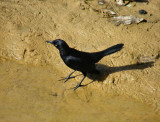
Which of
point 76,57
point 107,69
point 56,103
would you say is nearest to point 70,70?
point 76,57

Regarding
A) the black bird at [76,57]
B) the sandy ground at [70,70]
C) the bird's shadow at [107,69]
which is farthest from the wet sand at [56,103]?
the black bird at [76,57]

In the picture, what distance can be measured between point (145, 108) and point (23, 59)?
3.28 metres

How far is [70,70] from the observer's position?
18.7 feet

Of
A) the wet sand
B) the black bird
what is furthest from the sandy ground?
the black bird

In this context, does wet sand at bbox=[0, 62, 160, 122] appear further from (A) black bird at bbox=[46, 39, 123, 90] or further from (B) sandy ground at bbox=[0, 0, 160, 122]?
(A) black bird at bbox=[46, 39, 123, 90]

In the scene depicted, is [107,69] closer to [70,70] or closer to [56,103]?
[70,70]

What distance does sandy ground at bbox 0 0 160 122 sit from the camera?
4707 millimetres

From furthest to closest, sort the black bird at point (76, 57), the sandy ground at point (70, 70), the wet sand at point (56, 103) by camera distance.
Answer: the black bird at point (76, 57), the sandy ground at point (70, 70), the wet sand at point (56, 103)

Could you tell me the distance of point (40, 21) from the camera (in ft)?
22.5

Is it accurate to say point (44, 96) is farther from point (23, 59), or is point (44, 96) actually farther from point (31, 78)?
point (23, 59)

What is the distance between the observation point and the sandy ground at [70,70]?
15.4ft

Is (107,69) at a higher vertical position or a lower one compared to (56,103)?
higher

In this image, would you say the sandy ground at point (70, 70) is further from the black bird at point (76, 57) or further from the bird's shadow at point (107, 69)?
the black bird at point (76, 57)

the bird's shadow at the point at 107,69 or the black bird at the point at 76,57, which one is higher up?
the black bird at the point at 76,57
